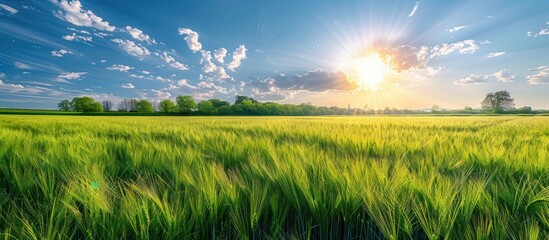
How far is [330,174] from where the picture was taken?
3.71ft

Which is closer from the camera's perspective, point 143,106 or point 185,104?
point 185,104

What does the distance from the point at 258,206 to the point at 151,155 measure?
128 cm

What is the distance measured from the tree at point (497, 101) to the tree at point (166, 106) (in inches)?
4794

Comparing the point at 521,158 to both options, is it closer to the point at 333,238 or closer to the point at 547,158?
the point at 547,158

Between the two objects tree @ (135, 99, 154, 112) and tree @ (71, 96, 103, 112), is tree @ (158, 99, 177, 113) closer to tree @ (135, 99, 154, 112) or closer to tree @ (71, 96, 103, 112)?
tree @ (135, 99, 154, 112)

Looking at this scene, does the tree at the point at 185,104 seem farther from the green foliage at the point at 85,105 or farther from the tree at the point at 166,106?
the green foliage at the point at 85,105

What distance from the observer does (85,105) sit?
9312 cm

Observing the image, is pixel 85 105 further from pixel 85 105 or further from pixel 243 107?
pixel 243 107

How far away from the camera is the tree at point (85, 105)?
9350cm

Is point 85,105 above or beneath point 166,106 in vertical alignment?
above

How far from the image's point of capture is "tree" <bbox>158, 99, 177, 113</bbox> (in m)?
97.2

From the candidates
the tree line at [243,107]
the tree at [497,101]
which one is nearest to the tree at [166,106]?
the tree line at [243,107]

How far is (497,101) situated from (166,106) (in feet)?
425

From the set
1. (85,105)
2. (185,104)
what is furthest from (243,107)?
(85,105)
